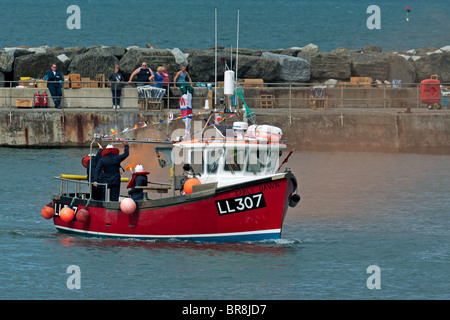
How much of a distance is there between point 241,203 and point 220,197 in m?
0.46

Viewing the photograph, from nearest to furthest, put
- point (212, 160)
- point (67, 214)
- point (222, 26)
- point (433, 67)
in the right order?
1. point (212, 160)
2. point (67, 214)
3. point (433, 67)
4. point (222, 26)

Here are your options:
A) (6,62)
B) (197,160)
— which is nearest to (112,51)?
(6,62)

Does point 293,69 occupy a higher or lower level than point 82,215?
higher

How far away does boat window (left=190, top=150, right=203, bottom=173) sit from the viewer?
19828 mm

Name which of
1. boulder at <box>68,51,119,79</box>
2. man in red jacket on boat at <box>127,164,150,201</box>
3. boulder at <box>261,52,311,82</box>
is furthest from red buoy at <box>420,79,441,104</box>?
man in red jacket on boat at <box>127,164,150,201</box>

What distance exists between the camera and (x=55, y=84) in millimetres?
33594

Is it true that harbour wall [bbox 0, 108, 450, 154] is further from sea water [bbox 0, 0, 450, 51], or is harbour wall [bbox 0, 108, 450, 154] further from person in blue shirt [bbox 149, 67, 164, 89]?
sea water [bbox 0, 0, 450, 51]

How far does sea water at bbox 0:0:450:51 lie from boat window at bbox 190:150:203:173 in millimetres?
61526

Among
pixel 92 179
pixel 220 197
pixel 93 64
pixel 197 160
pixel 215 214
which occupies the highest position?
pixel 93 64

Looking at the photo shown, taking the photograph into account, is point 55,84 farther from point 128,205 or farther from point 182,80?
point 128,205

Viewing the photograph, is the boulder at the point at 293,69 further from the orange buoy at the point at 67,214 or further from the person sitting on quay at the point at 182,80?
the orange buoy at the point at 67,214

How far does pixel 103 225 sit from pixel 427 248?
7.33 metres

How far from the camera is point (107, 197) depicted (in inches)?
805
